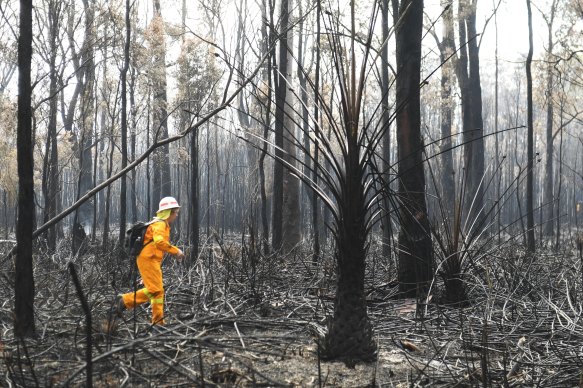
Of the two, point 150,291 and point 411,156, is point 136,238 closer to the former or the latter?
point 150,291

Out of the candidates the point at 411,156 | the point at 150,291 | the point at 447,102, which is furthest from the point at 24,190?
the point at 447,102

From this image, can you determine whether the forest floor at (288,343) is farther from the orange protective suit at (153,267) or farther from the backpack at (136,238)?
the backpack at (136,238)

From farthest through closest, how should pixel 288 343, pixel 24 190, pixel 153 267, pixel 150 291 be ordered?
1. pixel 153 267
2. pixel 150 291
3. pixel 288 343
4. pixel 24 190

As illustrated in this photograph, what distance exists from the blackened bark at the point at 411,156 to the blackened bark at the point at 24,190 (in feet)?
8.96

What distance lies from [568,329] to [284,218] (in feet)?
21.8

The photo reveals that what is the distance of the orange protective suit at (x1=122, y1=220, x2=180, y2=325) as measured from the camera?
4383mm

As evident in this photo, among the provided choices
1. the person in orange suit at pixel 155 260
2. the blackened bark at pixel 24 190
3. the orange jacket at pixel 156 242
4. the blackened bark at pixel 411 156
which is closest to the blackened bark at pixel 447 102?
the blackened bark at pixel 411 156

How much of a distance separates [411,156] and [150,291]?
2348mm

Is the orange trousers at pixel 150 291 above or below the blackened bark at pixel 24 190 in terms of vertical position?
below

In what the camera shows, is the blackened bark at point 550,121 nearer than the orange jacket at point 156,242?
No

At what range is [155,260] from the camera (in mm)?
4645

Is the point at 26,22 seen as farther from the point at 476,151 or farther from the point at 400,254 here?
the point at 476,151

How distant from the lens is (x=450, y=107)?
18984 millimetres

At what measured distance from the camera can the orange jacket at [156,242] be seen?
181 inches
